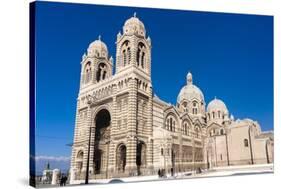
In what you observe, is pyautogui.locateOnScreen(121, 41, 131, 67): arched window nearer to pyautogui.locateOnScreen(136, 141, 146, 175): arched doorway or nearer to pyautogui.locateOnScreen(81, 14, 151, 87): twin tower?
pyautogui.locateOnScreen(81, 14, 151, 87): twin tower

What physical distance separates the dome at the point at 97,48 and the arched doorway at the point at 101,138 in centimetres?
227

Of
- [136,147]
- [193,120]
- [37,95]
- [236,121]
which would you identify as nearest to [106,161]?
[136,147]

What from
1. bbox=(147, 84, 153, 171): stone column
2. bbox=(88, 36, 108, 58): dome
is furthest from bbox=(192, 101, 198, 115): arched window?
bbox=(88, 36, 108, 58): dome

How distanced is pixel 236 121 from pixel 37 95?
9196 millimetres

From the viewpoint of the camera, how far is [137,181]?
1412cm

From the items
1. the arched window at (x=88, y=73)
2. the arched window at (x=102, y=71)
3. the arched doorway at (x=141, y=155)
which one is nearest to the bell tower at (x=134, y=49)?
the arched window at (x=102, y=71)

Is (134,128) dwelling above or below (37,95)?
below

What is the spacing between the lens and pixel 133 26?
14.6 m

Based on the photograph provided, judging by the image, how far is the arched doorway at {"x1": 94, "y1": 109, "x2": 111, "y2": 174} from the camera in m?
14.4

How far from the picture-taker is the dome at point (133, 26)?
14518 millimetres

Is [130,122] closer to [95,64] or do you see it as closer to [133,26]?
[95,64]

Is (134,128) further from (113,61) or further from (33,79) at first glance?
(33,79)

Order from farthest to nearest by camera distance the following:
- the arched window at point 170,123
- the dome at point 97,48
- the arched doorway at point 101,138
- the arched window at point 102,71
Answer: the arched window at point 170,123, the arched window at point 102,71, the arched doorway at point 101,138, the dome at point 97,48

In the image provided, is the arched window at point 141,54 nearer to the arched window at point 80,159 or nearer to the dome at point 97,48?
the dome at point 97,48
